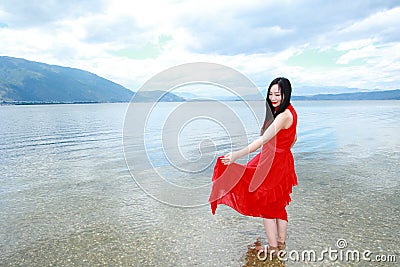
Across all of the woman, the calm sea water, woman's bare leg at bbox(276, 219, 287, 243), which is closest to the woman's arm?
the woman

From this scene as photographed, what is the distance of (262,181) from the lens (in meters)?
5.32

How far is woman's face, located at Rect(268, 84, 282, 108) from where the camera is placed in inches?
196

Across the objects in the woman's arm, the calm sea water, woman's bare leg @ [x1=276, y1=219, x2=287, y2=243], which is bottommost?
the calm sea water

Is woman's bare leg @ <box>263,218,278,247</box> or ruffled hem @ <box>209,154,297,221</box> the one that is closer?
ruffled hem @ <box>209,154,297,221</box>

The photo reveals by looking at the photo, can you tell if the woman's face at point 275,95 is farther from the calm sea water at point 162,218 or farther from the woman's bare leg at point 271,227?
the calm sea water at point 162,218

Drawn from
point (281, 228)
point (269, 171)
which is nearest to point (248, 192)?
point (269, 171)

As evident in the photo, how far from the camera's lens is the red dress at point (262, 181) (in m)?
5.18

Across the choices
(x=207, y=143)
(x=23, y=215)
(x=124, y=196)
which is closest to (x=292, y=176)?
(x=124, y=196)

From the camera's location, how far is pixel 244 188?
5.53 m

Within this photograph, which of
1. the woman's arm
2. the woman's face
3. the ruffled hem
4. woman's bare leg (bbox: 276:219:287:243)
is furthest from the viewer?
woman's bare leg (bbox: 276:219:287:243)

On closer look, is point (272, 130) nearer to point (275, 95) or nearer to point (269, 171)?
point (275, 95)

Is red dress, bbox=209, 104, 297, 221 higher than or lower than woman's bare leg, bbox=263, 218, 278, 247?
higher

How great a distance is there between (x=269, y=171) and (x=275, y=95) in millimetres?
1259

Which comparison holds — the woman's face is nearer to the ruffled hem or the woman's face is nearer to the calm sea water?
the ruffled hem
